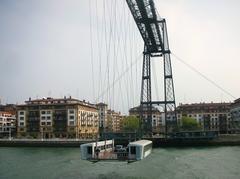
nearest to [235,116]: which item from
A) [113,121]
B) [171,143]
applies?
[171,143]

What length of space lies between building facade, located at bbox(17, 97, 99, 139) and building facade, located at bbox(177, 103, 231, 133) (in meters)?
32.6

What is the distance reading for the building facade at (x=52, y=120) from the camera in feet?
238

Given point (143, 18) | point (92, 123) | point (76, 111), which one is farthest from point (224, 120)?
point (143, 18)

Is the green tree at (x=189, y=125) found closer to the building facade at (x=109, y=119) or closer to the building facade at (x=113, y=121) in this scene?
the building facade at (x=109, y=119)

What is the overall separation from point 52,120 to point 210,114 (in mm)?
42461

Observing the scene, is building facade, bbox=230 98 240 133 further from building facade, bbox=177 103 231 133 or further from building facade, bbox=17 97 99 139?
building facade, bbox=17 97 99 139

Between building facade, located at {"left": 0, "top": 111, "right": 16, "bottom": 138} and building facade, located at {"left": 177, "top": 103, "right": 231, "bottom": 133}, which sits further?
building facade, located at {"left": 177, "top": 103, "right": 231, "bottom": 133}

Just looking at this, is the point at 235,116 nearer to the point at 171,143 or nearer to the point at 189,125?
the point at 189,125

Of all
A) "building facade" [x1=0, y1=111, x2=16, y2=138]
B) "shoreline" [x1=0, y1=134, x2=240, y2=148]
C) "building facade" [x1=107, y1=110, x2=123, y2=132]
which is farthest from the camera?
"building facade" [x1=107, y1=110, x2=123, y2=132]

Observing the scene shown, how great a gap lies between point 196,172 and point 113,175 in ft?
18.8

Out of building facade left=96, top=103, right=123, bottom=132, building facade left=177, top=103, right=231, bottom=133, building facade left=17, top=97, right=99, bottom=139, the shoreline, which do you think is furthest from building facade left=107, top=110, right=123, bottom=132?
the shoreline

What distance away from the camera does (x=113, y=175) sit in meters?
22.5

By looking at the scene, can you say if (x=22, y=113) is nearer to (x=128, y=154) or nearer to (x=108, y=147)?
(x=108, y=147)

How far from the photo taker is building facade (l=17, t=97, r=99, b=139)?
72688 mm
